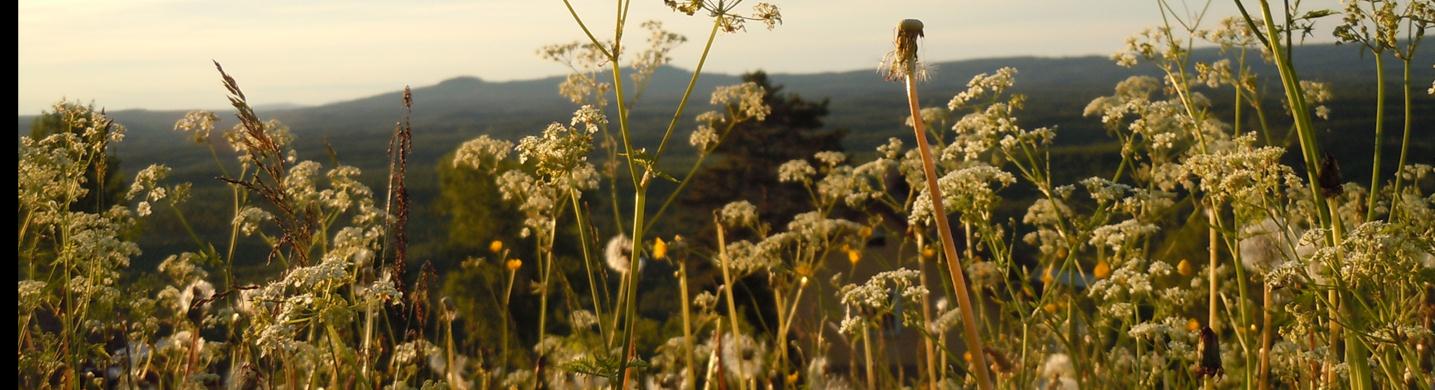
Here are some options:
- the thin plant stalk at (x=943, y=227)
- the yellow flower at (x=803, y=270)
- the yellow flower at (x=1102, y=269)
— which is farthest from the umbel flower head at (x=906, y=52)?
the yellow flower at (x=803, y=270)

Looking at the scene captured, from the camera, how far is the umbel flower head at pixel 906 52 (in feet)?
7.88

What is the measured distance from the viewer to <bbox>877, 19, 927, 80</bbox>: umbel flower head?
2402 millimetres

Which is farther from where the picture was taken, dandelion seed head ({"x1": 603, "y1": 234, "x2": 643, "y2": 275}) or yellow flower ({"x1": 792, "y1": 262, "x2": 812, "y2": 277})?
dandelion seed head ({"x1": 603, "y1": 234, "x2": 643, "y2": 275})

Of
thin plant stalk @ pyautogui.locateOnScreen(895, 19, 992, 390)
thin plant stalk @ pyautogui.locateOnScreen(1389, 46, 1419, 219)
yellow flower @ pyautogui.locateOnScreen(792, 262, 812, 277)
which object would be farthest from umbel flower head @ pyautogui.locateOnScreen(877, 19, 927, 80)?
yellow flower @ pyautogui.locateOnScreen(792, 262, 812, 277)

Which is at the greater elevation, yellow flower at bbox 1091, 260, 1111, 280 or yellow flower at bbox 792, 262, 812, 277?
yellow flower at bbox 1091, 260, 1111, 280

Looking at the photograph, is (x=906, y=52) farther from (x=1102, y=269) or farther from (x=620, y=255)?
(x=620, y=255)

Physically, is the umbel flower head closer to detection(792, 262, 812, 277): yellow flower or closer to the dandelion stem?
the dandelion stem

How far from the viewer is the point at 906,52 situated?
2.41 m

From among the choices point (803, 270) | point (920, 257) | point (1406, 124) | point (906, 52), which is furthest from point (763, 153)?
point (906, 52)

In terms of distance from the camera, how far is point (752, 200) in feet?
133

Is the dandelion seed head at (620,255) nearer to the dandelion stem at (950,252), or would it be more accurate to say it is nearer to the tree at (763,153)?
the dandelion stem at (950,252)

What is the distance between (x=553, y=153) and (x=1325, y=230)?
186 centimetres
